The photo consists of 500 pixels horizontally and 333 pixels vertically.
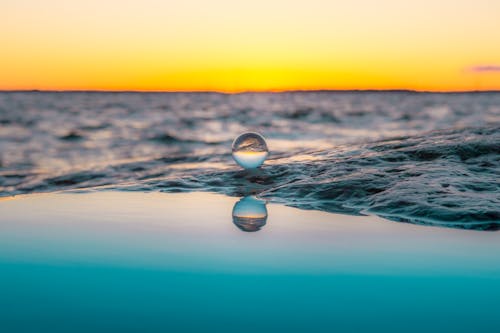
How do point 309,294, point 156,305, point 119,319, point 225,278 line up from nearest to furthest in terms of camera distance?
point 119,319 < point 156,305 < point 309,294 < point 225,278

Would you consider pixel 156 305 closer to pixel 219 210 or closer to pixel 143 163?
pixel 219 210

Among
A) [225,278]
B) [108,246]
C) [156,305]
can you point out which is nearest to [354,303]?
[225,278]

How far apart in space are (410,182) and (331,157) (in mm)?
2348

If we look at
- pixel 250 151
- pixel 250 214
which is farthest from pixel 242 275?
pixel 250 151

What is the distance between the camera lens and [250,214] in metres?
4.48

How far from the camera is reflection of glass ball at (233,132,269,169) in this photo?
7.00 metres

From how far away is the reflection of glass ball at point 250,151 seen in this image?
23.0ft

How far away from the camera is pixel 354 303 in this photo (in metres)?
2.48

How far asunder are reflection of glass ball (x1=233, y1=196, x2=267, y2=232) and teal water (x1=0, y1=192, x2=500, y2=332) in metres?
0.09

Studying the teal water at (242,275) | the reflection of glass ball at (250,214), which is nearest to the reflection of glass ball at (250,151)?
the reflection of glass ball at (250,214)

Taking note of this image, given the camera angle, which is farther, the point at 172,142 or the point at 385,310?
the point at 172,142

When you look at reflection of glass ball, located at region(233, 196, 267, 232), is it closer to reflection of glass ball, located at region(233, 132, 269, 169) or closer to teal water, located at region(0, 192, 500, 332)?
teal water, located at region(0, 192, 500, 332)

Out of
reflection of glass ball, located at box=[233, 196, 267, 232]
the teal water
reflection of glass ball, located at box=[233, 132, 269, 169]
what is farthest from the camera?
reflection of glass ball, located at box=[233, 132, 269, 169]

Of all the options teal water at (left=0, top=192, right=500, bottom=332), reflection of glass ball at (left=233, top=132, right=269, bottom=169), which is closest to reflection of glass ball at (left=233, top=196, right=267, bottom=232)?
A: teal water at (left=0, top=192, right=500, bottom=332)
